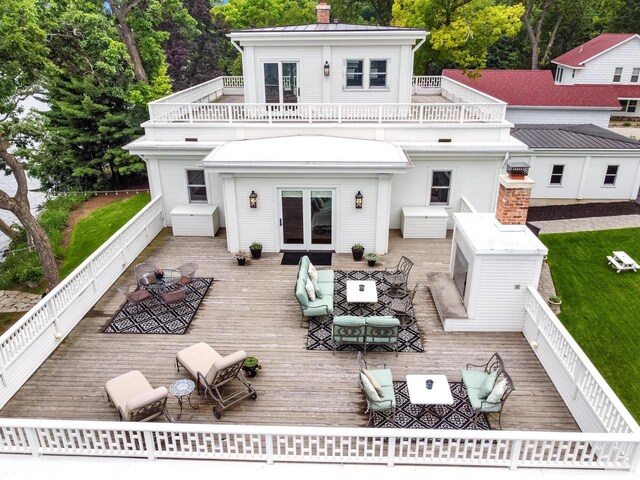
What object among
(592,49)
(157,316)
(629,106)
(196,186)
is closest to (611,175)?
(629,106)

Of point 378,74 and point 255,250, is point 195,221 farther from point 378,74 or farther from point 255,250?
point 378,74

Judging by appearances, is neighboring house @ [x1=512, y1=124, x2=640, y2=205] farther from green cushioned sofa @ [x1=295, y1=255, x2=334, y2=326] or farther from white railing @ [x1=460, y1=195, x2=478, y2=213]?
green cushioned sofa @ [x1=295, y1=255, x2=334, y2=326]

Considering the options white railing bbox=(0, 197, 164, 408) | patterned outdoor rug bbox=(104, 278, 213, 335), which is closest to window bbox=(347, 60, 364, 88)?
white railing bbox=(0, 197, 164, 408)

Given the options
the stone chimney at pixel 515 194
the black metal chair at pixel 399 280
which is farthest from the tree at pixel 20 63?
the stone chimney at pixel 515 194

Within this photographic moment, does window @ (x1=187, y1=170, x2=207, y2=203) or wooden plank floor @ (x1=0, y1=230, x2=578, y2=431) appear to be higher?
window @ (x1=187, y1=170, x2=207, y2=203)

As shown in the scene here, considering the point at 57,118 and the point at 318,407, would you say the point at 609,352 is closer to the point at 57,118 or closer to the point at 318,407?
the point at 318,407
